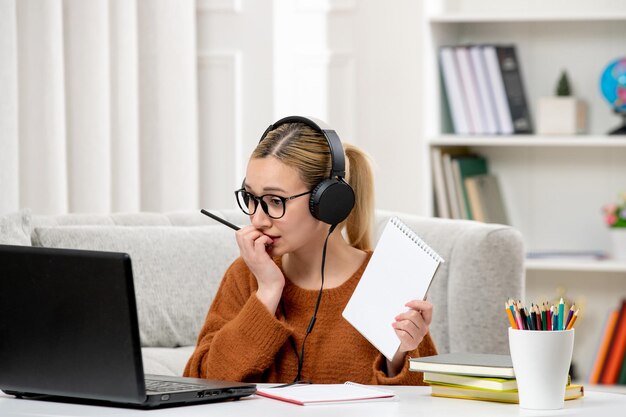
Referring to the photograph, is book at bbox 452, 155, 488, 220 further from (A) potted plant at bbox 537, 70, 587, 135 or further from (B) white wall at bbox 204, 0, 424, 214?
(A) potted plant at bbox 537, 70, 587, 135

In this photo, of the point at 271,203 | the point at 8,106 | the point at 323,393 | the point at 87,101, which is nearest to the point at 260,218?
the point at 271,203

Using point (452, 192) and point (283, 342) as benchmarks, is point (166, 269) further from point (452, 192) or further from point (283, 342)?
point (452, 192)

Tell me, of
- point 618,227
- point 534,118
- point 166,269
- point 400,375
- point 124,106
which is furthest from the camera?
point 534,118

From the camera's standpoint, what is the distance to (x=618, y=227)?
3273 mm

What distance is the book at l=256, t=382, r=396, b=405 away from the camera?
1228 mm

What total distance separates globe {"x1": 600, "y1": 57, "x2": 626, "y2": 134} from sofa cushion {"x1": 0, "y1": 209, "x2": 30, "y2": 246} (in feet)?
6.40

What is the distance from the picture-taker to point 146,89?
3.10 m

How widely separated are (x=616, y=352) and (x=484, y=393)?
85.8 inches

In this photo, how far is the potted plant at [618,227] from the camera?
10.7 feet

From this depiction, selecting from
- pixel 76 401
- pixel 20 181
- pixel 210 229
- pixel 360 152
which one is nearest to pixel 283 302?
pixel 360 152

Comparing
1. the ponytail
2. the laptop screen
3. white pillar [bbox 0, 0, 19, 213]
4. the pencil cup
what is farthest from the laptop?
white pillar [bbox 0, 0, 19, 213]

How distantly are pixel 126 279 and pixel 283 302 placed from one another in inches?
22.4

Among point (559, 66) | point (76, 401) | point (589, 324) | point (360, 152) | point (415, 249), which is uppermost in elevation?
point (559, 66)

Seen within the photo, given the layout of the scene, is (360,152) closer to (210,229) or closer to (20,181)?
(210,229)
